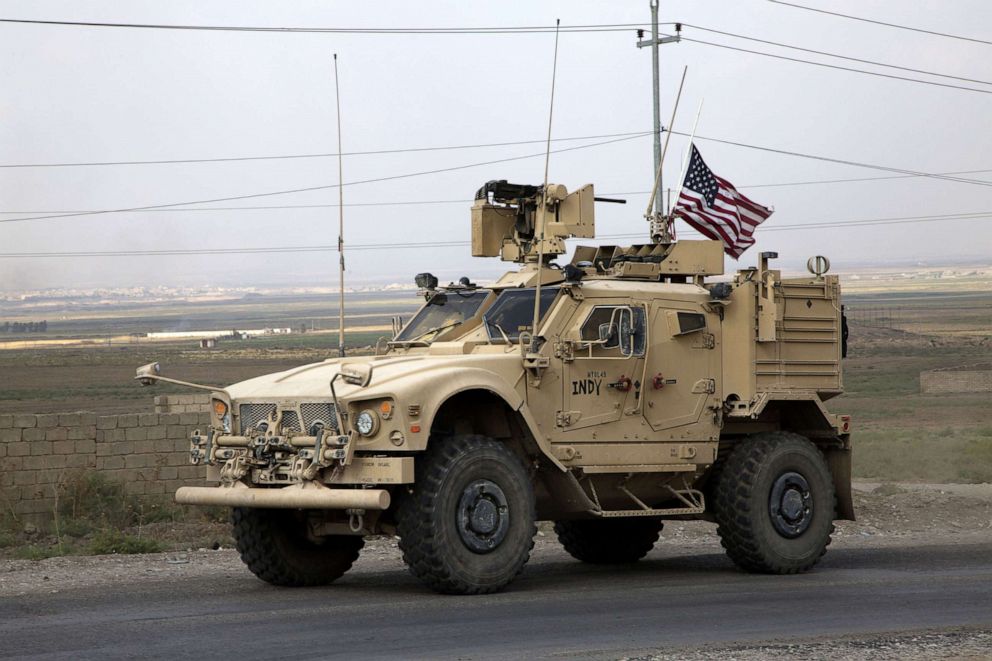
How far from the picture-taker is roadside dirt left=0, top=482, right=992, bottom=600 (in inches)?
510

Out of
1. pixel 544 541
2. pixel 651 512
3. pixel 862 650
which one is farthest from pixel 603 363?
pixel 544 541

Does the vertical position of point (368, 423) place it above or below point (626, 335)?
below

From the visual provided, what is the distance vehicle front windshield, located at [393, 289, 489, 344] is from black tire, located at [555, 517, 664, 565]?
2642mm

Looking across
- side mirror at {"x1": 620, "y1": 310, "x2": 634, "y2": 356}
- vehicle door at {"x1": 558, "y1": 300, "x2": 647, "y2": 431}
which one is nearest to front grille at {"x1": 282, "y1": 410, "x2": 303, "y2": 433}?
vehicle door at {"x1": 558, "y1": 300, "x2": 647, "y2": 431}

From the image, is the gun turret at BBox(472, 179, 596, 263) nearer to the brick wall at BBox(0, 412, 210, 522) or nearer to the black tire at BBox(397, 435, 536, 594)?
the black tire at BBox(397, 435, 536, 594)

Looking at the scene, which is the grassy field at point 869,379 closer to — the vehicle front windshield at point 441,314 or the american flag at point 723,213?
the american flag at point 723,213

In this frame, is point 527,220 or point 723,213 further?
point 723,213

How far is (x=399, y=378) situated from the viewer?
10.9 meters

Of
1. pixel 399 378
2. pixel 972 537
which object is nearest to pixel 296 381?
pixel 399 378

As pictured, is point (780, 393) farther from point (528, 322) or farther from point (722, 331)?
point (528, 322)

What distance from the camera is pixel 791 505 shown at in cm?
1333

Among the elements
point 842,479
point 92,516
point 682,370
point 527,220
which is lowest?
point 92,516

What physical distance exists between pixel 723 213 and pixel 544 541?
5.55 meters

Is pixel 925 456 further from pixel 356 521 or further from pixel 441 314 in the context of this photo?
pixel 356 521
